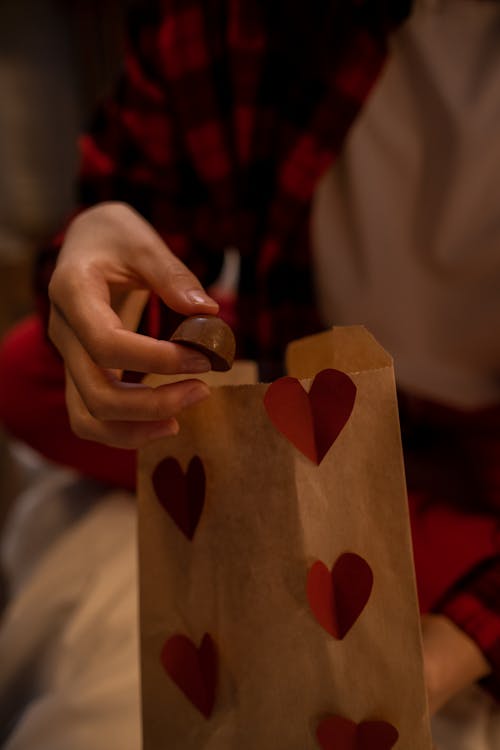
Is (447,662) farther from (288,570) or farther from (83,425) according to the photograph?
(83,425)

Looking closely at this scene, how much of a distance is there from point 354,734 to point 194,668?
0.31 feet

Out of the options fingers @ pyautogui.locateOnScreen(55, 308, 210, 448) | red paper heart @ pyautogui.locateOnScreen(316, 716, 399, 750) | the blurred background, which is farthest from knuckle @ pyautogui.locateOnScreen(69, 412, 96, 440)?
the blurred background

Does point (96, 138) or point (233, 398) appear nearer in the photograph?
point (233, 398)

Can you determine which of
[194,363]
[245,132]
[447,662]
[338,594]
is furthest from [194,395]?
[245,132]

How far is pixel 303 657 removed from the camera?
352mm

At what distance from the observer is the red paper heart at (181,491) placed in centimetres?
37

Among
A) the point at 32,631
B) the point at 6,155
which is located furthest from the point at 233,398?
the point at 6,155

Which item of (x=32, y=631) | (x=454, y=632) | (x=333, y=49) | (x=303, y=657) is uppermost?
(x=333, y=49)

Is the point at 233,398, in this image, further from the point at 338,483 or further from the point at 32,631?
the point at 32,631

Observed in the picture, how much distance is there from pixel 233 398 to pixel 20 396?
16.7 inches

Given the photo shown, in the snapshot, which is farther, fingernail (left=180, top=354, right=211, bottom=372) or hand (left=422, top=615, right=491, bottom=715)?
hand (left=422, top=615, right=491, bottom=715)

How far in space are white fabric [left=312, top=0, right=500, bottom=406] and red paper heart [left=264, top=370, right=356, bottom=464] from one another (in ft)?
1.01

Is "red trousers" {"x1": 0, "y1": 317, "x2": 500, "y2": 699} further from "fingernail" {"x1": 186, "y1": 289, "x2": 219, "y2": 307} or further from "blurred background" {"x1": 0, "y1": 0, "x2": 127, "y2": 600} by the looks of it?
"blurred background" {"x1": 0, "y1": 0, "x2": 127, "y2": 600}

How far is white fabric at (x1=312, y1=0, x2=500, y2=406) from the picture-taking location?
560 mm
